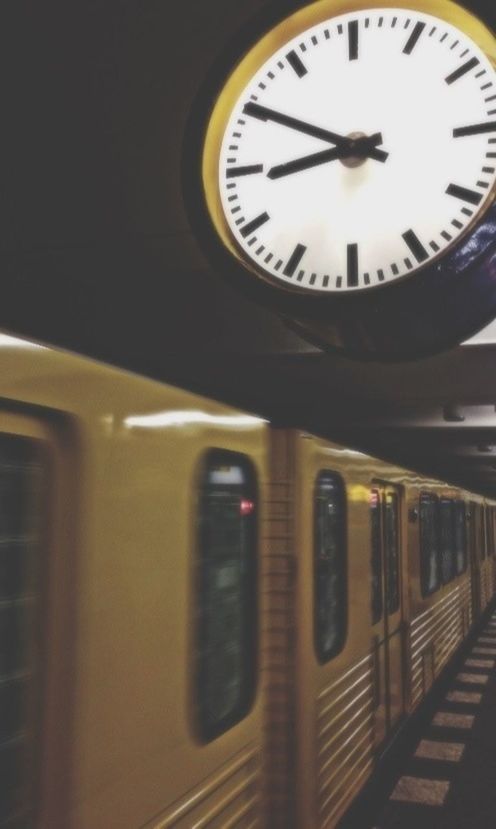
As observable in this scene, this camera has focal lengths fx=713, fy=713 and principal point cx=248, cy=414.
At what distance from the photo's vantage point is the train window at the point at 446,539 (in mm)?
8094

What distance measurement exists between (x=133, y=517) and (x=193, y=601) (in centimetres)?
47

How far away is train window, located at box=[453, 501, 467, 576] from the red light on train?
669cm

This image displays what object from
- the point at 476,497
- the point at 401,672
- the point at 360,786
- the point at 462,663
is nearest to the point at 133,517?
the point at 360,786

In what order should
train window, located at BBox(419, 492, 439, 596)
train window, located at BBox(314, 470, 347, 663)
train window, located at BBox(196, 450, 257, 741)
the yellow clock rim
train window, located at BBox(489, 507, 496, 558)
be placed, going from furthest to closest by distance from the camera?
train window, located at BBox(489, 507, 496, 558) → train window, located at BBox(419, 492, 439, 596) → train window, located at BBox(314, 470, 347, 663) → train window, located at BBox(196, 450, 257, 741) → the yellow clock rim

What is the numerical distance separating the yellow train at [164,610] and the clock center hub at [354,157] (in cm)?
82

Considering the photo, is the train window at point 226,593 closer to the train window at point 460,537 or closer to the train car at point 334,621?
the train car at point 334,621

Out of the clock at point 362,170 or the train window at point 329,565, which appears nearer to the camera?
the clock at point 362,170

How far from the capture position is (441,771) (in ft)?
19.4

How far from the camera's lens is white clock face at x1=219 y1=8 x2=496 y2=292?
1324 mm

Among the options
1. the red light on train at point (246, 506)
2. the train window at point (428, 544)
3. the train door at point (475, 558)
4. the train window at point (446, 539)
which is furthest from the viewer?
the train door at point (475, 558)

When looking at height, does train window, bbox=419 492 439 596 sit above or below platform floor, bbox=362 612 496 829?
above

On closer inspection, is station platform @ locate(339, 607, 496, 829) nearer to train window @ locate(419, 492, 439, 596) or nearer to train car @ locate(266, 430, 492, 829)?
train car @ locate(266, 430, 492, 829)

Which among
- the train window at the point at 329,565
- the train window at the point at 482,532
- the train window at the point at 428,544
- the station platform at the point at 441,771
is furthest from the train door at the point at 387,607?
the train window at the point at 482,532

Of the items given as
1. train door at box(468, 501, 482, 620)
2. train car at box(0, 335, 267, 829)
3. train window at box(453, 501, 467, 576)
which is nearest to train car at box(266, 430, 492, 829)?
train car at box(0, 335, 267, 829)
